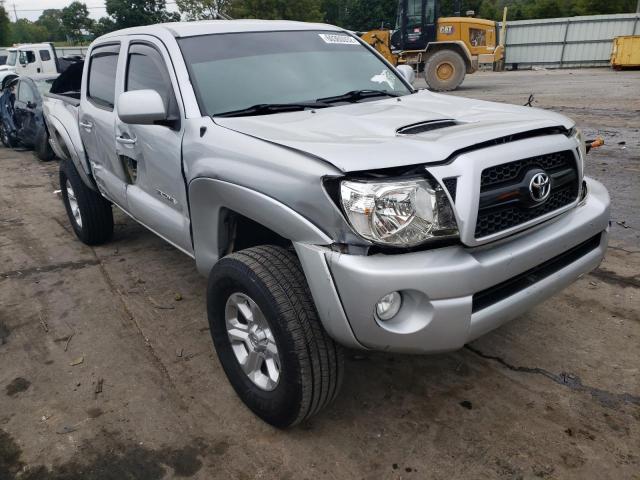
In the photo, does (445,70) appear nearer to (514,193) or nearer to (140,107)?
(140,107)

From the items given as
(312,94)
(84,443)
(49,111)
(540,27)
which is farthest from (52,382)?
(540,27)

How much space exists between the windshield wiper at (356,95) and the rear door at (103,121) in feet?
5.18

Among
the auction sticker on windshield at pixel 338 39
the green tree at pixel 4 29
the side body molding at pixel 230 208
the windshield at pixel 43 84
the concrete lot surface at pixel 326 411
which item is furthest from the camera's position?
the green tree at pixel 4 29

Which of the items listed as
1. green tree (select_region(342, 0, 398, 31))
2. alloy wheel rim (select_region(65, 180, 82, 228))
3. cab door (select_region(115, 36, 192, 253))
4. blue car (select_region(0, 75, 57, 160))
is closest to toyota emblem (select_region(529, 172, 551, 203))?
cab door (select_region(115, 36, 192, 253))

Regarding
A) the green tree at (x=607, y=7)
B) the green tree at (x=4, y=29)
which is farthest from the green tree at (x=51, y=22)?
the green tree at (x=607, y=7)

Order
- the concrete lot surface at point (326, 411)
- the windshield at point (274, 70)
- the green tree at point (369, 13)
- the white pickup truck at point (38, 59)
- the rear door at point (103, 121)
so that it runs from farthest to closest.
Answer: the green tree at point (369, 13)
the white pickup truck at point (38, 59)
the rear door at point (103, 121)
the windshield at point (274, 70)
the concrete lot surface at point (326, 411)

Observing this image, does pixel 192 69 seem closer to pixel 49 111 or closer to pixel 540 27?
pixel 49 111

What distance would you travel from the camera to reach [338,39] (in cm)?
362

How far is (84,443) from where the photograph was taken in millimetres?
2443

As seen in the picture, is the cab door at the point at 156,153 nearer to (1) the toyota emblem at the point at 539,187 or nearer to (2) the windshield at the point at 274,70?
(2) the windshield at the point at 274,70

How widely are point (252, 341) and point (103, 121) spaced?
7.44 ft

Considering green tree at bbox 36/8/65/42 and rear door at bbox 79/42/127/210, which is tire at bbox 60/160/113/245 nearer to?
rear door at bbox 79/42/127/210

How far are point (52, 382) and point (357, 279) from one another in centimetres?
203

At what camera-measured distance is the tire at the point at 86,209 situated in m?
4.62
